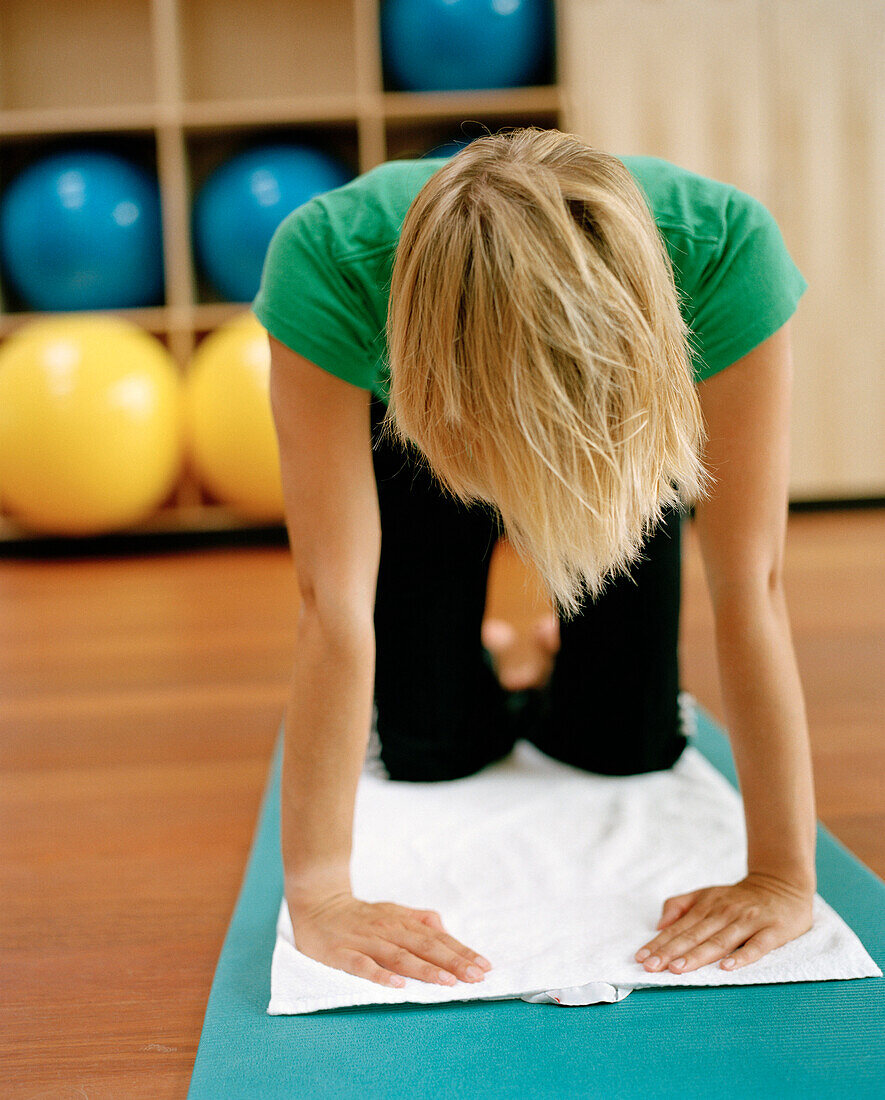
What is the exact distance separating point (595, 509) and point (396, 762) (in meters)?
0.67

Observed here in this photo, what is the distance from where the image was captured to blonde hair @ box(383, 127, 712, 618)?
61 cm

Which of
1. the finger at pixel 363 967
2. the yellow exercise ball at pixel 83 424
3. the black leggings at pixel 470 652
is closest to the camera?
the finger at pixel 363 967

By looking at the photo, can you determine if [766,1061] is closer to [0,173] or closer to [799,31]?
[799,31]

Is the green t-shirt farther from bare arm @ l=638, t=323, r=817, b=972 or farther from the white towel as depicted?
the white towel

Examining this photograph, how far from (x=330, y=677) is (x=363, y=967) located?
24 cm

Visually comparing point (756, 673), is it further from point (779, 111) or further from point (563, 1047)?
point (779, 111)

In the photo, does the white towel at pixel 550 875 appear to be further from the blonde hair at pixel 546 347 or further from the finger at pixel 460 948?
the blonde hair at pixel 546 347

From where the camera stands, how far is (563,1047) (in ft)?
2.39

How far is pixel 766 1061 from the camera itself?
71cm

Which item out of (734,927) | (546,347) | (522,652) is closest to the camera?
(546,347)

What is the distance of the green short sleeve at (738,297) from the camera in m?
0.80

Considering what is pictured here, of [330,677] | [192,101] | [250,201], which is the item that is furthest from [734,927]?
[192,101]

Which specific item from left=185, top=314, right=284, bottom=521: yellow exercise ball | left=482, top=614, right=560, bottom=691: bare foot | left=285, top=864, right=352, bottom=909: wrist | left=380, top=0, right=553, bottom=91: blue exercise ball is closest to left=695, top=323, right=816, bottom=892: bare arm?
left=285, top=864, right=352, bottom=909: wrist

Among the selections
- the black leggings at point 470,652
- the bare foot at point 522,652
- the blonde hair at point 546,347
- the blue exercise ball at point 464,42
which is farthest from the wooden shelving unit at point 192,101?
the blonde hair at point 546,347
